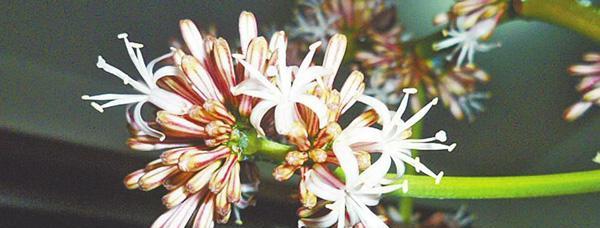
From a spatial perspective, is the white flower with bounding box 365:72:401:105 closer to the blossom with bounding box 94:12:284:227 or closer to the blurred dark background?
the blurred dark background

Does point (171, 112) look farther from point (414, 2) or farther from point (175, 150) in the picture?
point (414, 2)

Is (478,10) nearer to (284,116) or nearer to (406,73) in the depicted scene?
(406,73)

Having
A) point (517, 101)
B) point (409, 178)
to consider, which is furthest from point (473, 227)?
point (409, 178)

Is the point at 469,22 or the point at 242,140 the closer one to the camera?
the point at 242,140

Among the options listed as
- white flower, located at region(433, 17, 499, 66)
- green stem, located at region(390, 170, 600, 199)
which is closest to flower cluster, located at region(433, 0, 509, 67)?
white flower, located at region(433, 17, 499, 66)

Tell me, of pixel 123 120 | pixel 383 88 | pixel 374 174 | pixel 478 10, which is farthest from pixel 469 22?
pixel 123 120
